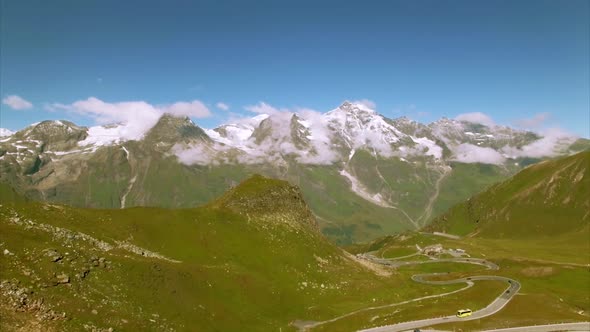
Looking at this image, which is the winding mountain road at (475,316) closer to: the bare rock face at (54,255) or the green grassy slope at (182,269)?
the green grassy slope at (182,269)

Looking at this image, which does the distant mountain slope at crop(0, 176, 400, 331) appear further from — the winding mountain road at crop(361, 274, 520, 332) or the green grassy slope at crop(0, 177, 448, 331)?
the winding mountain road at crop(361, 274, 520, 332)

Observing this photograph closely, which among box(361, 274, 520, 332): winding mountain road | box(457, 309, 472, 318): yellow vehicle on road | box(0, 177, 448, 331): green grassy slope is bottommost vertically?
box(361, 274, 520, 332): winding mountain road

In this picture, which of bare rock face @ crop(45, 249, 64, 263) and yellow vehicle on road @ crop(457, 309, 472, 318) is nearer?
bare rock face @ crop(45, 249, 64, 263)

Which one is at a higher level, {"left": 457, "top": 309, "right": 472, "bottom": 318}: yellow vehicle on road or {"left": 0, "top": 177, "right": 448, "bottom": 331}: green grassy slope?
{"left": 0, "top": 177, "right": 448, "bottom": 331}: green grassy slope

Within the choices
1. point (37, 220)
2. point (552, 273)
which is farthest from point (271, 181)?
point (552, 273)

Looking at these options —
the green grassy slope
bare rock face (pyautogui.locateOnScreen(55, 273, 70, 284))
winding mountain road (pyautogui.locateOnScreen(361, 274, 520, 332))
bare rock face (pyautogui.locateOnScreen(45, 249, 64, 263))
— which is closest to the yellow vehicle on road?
winding mountain road (pyautogui.locateOnScreen(361, 274, 520, 332))

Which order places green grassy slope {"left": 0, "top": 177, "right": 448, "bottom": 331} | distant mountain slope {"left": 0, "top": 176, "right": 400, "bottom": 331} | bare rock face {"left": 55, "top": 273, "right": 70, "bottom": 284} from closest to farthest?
distant mountain slope {"left": 0, "top": 176, "right": 400, "bottom": 331} < green grassy slope {"left": 0, "top": 177, "right": 448, "bottom": 331} < bare rock face {"left": 55, "top": 273, "right": 70, "bottom": 284}

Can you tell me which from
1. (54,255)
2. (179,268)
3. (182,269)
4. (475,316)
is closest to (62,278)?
(54,255)

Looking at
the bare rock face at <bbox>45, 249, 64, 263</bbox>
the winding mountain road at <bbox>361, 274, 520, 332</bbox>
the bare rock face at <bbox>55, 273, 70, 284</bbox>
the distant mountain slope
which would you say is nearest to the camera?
the distant mountain slope

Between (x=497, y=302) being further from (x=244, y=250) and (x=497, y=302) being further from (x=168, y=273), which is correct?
(x=168, y=273)
